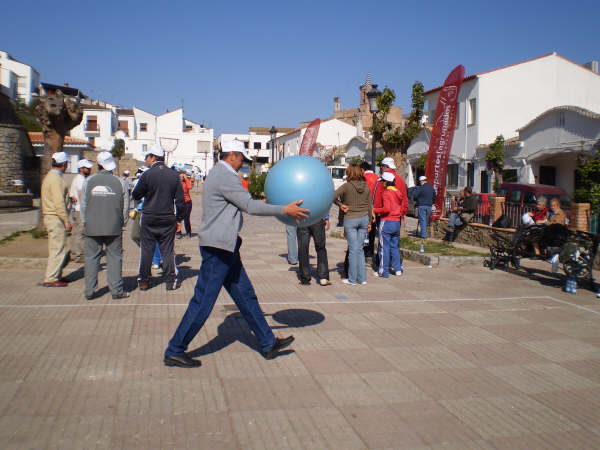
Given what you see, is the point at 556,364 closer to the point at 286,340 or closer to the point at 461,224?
the point at 286,340

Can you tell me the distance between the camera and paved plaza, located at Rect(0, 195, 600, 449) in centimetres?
339

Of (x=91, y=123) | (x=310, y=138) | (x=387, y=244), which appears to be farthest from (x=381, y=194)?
(x=91, y=123)

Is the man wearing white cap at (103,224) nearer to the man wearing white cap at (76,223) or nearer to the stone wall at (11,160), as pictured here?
the man wearing white cap at (76,223)

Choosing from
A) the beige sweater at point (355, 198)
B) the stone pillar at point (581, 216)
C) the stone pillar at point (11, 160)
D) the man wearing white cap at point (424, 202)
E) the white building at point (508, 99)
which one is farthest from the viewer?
the white building at point (508, 99)

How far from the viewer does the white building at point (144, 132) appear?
6900 cm

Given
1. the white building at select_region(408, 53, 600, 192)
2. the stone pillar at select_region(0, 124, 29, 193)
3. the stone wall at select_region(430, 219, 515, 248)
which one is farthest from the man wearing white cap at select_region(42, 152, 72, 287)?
the white building at select_region(408, 53, 600, 192)

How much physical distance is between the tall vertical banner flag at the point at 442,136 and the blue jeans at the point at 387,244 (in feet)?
17.1

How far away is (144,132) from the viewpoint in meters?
81.6

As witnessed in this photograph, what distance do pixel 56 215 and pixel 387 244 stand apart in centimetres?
533

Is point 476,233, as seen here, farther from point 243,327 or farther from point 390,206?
point 243,327

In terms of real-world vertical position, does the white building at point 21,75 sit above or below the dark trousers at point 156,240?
above

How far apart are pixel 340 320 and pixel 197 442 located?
3.21 metres

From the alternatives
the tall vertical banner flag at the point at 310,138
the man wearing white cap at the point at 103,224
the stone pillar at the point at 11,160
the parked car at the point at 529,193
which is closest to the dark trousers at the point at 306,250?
the man wearing white cap at the point at 103,224

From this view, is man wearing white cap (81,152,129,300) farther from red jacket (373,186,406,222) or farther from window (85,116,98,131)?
window (85,116,98,131)
